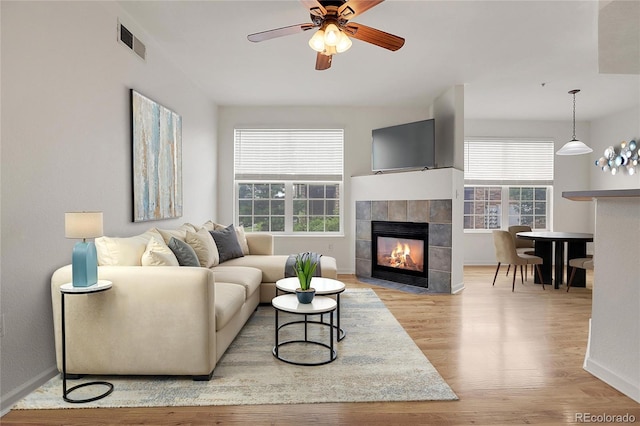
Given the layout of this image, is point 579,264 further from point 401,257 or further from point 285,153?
point 285,153

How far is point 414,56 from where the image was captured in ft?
13.6

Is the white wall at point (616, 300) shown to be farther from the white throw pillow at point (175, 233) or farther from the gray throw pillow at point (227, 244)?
the gray throw pillow at point (227, 244)

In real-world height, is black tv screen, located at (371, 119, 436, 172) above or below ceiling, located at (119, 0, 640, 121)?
below

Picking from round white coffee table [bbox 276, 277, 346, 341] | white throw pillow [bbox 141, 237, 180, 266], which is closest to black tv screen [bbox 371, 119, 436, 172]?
round white coffee table [bbox 276, 277, 346, 341]

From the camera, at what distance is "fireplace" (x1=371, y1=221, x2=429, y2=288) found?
210 inches

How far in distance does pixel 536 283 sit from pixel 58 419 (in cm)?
571

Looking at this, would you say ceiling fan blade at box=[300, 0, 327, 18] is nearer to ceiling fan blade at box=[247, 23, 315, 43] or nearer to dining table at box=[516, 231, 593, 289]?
ceiling fan blade at box=[247, 23, 315, 43]

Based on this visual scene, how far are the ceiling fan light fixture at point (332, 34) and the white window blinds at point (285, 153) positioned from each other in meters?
3.62

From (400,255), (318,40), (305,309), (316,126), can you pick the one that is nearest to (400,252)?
(400,255)

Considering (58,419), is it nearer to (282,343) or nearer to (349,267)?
(282,343)

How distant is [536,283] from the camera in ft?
18.2

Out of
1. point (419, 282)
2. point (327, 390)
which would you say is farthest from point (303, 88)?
point (327, 390)

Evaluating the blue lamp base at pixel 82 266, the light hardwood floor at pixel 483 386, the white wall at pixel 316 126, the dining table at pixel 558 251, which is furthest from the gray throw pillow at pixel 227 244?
the dining table at pixel 558 251

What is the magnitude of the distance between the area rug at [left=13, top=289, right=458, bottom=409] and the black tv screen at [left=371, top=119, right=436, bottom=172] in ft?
9.38
